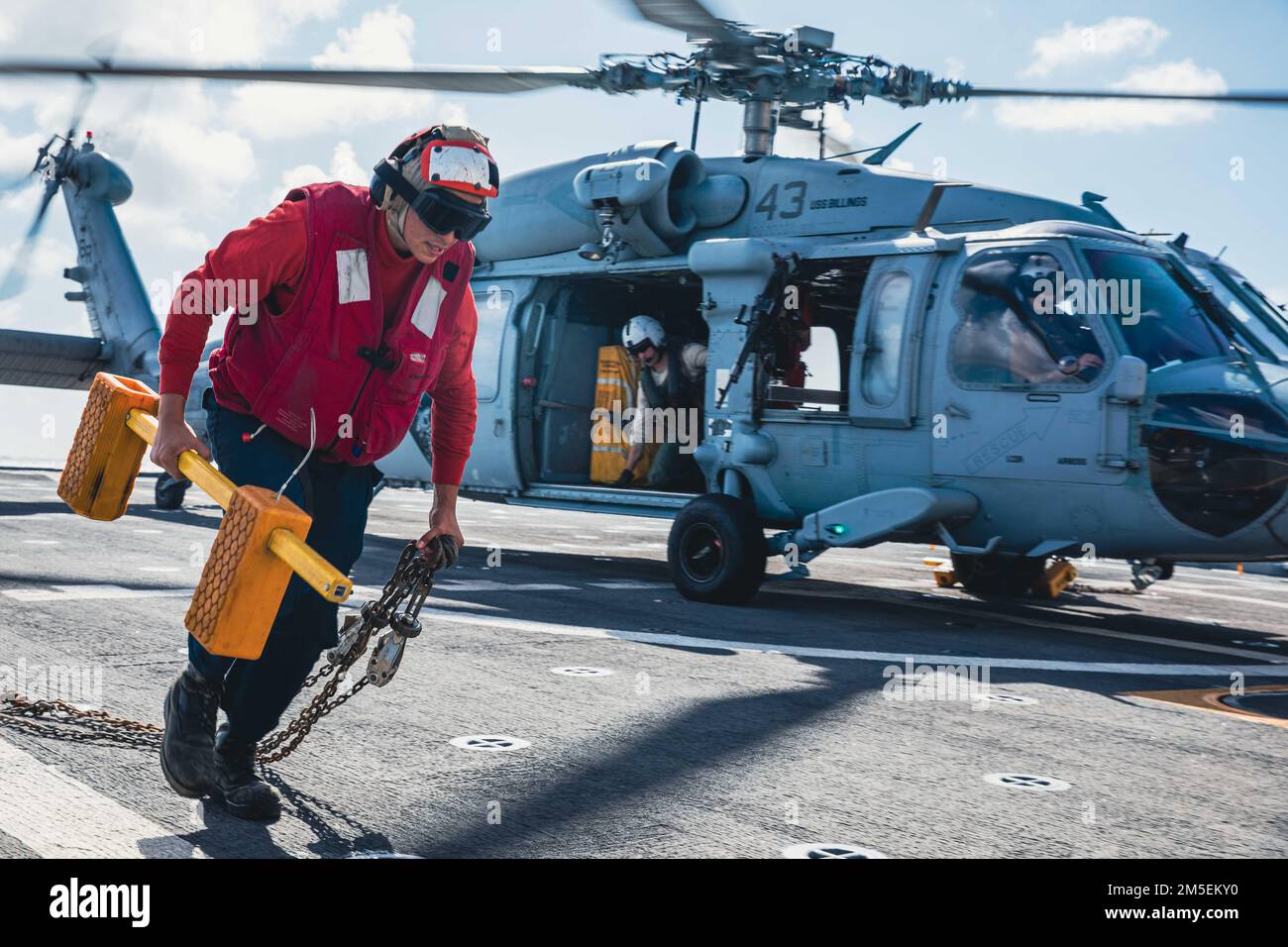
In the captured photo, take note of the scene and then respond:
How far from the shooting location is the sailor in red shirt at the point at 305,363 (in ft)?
10.9

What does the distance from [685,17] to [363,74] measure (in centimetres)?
225

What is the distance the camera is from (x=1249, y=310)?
8.12 m

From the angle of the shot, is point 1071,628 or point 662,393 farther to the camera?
point 662,393

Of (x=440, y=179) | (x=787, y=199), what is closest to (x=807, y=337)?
(x=787, y=199)

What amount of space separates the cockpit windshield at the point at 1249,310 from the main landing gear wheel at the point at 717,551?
11.3 ft

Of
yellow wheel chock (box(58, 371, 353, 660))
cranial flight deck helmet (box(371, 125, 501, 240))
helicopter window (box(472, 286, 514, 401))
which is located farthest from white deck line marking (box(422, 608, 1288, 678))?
helicopter window (box(472, 286, 514, 401))

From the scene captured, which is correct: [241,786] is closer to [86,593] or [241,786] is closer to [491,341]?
[86,593]

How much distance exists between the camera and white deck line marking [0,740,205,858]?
120 inches

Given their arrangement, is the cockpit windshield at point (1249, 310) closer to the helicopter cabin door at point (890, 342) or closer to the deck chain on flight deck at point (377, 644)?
the helicopter cabin door at point (890, 342)

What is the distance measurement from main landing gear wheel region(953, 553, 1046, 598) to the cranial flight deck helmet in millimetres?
7705
